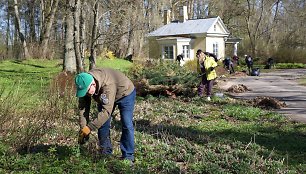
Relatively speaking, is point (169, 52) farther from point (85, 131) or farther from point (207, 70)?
point (85, 131)

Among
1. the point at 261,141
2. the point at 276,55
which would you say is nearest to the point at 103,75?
the point at 261,141

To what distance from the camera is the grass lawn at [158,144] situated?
553cm

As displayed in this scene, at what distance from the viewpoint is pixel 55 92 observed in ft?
25.6

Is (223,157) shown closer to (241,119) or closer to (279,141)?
(279,141)

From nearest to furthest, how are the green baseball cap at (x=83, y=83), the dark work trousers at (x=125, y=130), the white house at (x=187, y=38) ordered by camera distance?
1. the green baseball cap at (x=83, y=83)
2. the dark work trousers at (x=125, y=130)
3. the white house at (x=187, y=38)

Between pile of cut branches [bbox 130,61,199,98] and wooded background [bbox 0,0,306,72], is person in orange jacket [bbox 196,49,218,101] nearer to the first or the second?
pile of cut branches [bbox 130,61,199,98]

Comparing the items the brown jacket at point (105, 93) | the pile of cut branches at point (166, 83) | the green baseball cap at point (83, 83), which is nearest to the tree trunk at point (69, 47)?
the pile of cut branches at point (166, 83)

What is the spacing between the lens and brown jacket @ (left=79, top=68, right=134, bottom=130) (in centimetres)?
506

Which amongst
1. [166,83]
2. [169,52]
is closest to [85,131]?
[166,83]

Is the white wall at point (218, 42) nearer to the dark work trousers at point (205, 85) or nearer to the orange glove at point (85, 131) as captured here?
the dark work trousers at point (205, 85)

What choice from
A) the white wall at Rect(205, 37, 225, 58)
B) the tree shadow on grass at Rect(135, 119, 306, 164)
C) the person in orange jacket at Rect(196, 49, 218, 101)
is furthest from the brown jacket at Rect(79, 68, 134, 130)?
the white wall at Rect(205, 37, 225, 58)

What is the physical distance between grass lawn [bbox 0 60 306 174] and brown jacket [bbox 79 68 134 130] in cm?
57

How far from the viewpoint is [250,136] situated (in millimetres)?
8094

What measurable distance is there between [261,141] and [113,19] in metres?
16.8
